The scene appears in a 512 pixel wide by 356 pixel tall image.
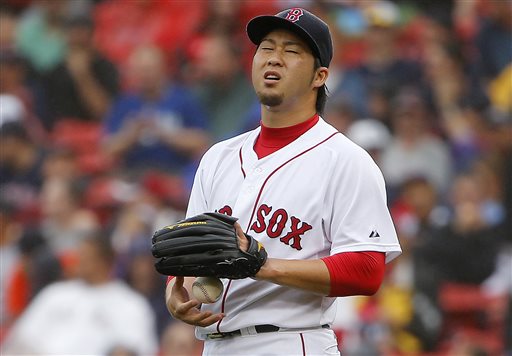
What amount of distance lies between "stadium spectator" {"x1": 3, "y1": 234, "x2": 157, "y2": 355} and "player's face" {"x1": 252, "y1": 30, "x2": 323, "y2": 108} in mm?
3577

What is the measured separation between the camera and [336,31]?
9320 millimetres

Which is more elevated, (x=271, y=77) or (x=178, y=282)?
(x=271, y=77)

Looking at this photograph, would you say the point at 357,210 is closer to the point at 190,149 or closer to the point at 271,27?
the point at 271,27

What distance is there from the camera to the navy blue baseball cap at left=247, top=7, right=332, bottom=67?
132 inches

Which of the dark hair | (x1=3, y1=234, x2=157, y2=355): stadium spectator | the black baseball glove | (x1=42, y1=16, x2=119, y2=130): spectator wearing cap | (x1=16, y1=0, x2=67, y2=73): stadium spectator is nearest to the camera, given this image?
the black baseball glove

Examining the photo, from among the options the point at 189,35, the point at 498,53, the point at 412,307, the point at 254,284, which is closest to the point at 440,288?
the point at 412,307

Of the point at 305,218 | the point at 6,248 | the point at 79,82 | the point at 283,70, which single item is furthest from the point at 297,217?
the point at 79,82

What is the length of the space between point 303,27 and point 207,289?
885mm

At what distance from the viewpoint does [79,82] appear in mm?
9195

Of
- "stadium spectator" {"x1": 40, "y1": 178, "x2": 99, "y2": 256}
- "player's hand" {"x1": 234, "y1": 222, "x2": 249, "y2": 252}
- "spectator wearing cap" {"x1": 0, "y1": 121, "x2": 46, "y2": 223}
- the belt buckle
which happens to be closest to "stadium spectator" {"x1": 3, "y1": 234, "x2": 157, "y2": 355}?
"stadium spectator" {"x1": 40, "y1": 178, "x2": 99, "y2": 256}

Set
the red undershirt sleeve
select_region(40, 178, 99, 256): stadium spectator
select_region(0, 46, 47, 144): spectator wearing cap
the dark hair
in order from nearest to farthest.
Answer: the red undershirt sleeve → the dark hair → select_region(40, 178, 99, 256): stadium spectator → select_region(0, 46, 47, 144): spectator wearing cap

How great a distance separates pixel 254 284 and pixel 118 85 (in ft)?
19.9

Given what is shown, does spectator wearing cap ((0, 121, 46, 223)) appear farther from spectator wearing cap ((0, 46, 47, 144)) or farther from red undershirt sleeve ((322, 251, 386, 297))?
red undershirt sleeve ((322, 251, 386, 297))

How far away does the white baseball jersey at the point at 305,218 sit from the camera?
10.9 ft
